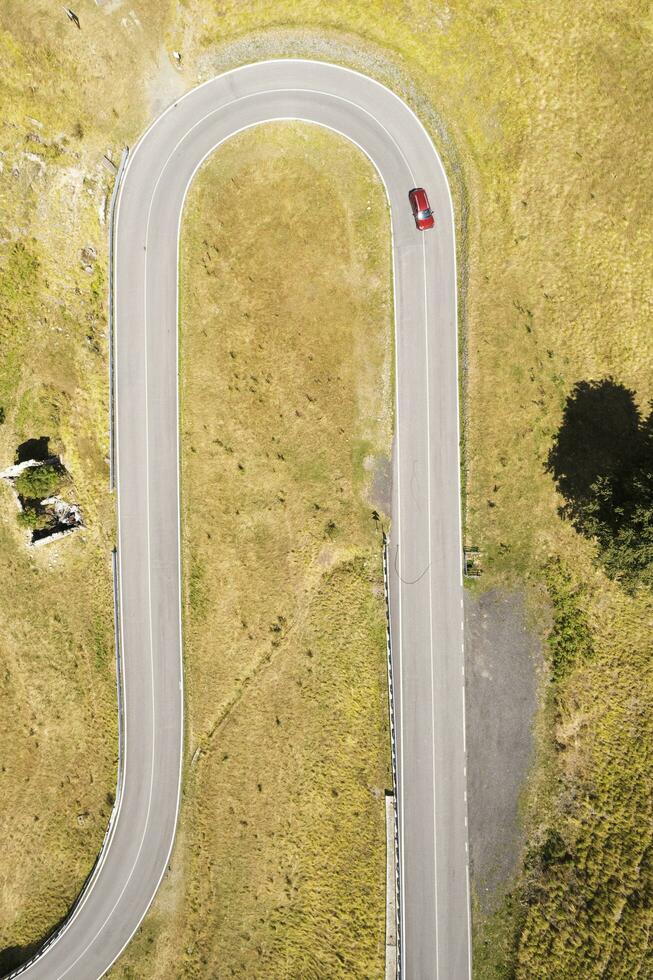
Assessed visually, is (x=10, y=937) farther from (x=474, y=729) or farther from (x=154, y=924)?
(x=474, y=729)

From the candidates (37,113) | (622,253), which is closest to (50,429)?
(37,113)

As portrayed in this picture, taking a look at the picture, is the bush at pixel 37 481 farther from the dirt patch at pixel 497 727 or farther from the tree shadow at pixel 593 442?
the tree shadow at pixel 593 442

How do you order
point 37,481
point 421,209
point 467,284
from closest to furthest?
point 37,481, point 421,209, point 467,284

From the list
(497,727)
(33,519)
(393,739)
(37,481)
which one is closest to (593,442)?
(497,727)

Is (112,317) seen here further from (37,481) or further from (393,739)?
(393,739)

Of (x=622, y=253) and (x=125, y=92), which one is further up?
(x=125, y=92)

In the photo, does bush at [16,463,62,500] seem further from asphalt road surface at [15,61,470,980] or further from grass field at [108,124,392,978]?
grass field at [108,124,392,978]
